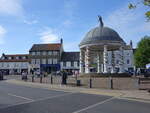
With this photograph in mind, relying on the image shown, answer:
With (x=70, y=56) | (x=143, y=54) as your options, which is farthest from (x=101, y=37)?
(x=70, y=56)

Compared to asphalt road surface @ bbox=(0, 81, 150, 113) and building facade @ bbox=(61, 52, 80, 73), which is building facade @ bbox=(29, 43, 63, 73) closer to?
building facade @ bbox=(61, 52, 80, 73)

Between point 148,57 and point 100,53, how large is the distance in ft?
48.8

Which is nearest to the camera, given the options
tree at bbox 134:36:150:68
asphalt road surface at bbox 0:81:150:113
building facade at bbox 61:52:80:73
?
asphalt road surface at bbox 0:81:150:113

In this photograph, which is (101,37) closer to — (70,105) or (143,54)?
(143,54)

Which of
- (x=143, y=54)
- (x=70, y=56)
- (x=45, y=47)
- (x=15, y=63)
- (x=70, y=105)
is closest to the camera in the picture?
(x=70, y=105)

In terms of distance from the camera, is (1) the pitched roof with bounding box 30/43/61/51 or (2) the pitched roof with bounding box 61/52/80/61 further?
(1) the pitched roof with bounding box 30/43/61/51

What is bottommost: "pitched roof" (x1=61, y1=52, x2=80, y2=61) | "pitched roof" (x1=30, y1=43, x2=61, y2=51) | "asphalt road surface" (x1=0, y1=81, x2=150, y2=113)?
"asphalt road surface" (x1=0, y1=81, x2=150, y2=113)

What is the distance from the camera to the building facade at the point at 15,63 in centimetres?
8256

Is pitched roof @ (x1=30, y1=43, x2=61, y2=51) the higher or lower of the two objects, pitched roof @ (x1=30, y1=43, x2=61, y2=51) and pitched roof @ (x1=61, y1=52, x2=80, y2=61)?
the higher

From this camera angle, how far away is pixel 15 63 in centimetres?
8344

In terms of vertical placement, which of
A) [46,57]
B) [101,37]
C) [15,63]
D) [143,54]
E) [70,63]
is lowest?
[70,63]

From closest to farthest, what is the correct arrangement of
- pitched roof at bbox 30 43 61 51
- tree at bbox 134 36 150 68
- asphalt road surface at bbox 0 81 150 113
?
asphalt road surface at bbox 0 81 150 113 → tree at bbox 134 36 150 68 → pitched roof at bbox 30 43 61 51

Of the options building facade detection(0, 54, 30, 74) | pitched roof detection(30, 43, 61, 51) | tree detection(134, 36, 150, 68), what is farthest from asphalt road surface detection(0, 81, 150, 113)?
building facade detection(0, 54, 30, 74)

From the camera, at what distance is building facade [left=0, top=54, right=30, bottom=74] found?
82.6 m
